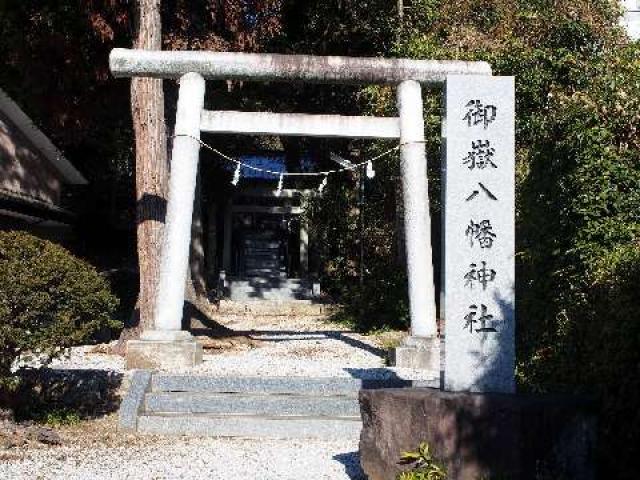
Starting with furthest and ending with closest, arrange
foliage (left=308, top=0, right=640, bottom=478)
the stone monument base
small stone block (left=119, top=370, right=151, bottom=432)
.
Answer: small stone block (left=119, top=370, right=151, bottom=432) → foliage (left=308, top=0, right=640, bottom=478) → the stone monument base

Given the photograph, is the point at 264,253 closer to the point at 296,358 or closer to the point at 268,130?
the point at 296,358

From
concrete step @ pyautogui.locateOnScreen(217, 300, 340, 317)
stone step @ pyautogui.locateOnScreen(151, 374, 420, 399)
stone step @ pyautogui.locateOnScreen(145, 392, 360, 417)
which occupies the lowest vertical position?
stone step @ pyautogui.locateOnScreen(145, 392, 360, 417)

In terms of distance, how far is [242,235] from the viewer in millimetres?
32406

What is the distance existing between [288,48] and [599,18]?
7.35 metres

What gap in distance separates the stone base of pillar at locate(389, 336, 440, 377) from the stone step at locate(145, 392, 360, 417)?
7.34 feet

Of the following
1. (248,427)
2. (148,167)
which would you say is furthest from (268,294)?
(248,427)

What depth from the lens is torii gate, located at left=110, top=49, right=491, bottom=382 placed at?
972 centimetres

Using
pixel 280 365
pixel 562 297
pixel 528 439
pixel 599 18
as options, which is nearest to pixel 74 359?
pixel 280 365

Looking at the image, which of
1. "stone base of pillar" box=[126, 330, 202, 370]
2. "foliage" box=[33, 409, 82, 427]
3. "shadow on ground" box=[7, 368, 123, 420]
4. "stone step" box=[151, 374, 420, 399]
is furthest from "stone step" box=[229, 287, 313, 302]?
"foliage" box=[33, 409, 82, 427]

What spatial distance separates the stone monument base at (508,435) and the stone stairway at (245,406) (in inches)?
96.9

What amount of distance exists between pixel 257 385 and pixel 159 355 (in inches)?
73.7

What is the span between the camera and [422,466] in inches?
193

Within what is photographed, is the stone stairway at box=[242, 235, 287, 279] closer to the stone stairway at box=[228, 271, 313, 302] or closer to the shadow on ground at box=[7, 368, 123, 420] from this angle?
the stone stairway at box=[228, 271, 313, 302]

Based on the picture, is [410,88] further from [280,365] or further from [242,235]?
[242,235]
